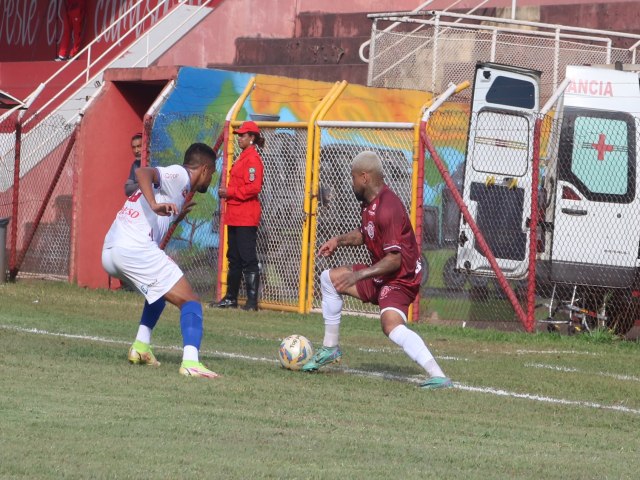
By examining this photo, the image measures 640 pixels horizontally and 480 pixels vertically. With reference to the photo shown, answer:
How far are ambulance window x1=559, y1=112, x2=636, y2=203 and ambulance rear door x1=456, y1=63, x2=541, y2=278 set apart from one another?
747 millimetres

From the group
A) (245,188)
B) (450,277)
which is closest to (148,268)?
(245,188)

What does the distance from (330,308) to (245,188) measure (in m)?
5.87

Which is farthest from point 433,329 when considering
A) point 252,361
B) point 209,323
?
point 252,361

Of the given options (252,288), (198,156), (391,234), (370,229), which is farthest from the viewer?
(252,288)

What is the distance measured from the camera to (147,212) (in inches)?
393

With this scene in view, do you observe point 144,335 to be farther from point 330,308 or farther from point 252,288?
point 252,288

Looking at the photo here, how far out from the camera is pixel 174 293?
32.6ft

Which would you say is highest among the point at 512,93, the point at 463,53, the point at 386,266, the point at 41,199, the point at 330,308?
the point at 463,53

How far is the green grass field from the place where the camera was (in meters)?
6.39

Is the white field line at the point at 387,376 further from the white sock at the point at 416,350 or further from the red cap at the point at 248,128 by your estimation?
the red cap at the point at 248,128

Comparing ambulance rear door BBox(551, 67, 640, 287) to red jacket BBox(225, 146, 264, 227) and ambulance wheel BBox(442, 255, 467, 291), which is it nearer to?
ambulance wheel BBox(442, 255, 467, 291)

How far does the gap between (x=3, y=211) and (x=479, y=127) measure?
9.29 meters

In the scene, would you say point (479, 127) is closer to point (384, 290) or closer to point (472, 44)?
point (472, 44)

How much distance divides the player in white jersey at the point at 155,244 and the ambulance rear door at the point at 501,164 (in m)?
6.20
